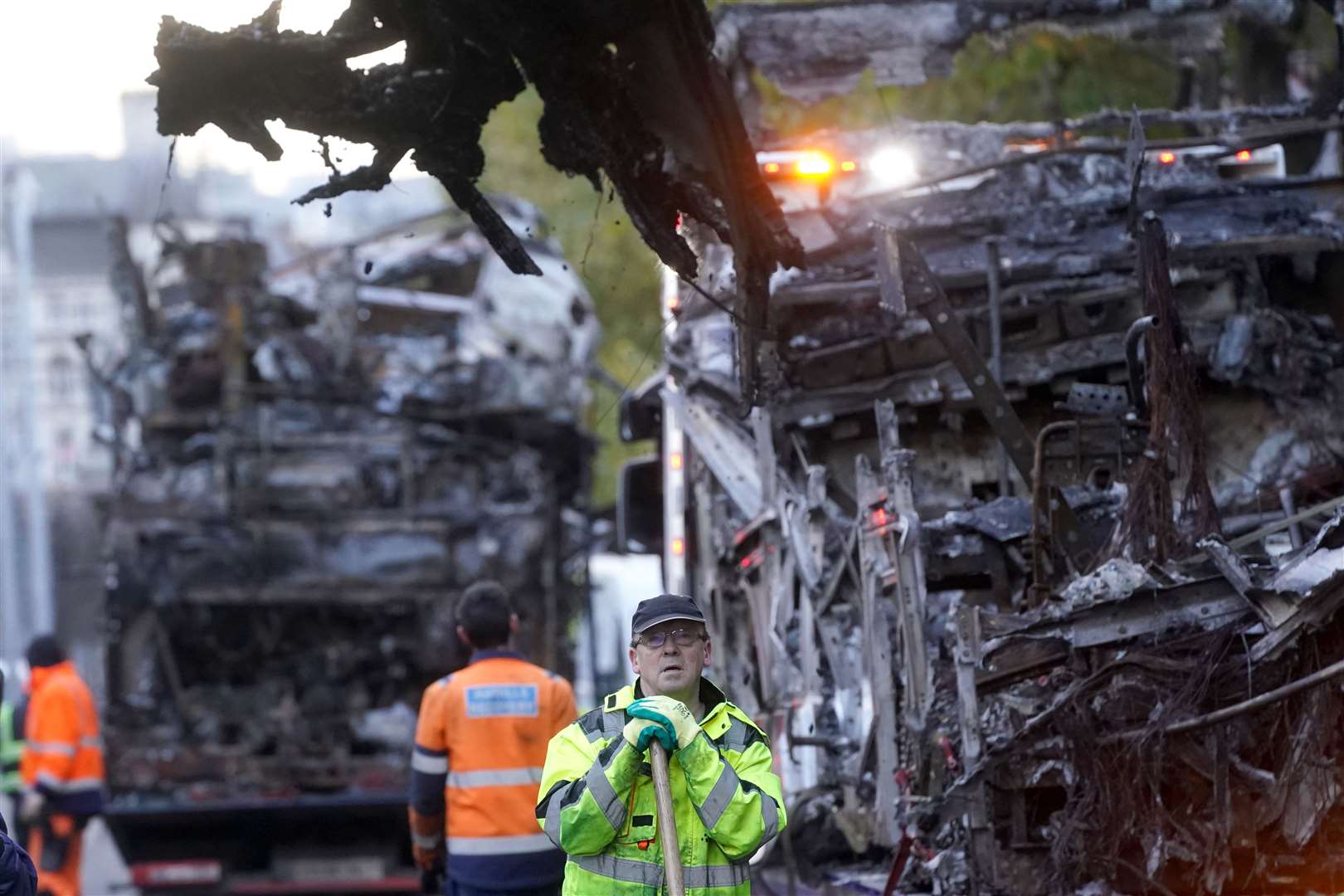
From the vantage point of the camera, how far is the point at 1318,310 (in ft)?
26.7

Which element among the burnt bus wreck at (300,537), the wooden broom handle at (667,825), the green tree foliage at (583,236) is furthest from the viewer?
the green tree foliage at (583,236)

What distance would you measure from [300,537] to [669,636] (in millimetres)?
8083

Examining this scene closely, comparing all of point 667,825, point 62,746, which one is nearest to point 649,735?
point 667,825

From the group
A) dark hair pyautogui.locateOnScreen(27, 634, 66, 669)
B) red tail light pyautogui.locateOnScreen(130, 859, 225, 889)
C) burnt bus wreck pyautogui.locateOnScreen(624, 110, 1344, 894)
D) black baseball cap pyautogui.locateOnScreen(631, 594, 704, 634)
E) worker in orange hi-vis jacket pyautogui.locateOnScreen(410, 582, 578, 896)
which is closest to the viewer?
black baseball cap pyautogui.locateOnScreen(631, 594, 704, 634)

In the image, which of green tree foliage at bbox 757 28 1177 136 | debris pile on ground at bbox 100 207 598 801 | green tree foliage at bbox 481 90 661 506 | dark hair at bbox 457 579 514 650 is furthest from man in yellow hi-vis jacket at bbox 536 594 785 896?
green tree foliage at bbox 481 90 661 506

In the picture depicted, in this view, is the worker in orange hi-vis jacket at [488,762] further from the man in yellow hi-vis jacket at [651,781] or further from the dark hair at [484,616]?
the man in yellow hi-vis jacket at [651,781]

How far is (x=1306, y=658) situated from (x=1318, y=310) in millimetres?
3307

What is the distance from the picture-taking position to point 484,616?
631 cm

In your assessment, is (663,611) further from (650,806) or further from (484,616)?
(484,616)

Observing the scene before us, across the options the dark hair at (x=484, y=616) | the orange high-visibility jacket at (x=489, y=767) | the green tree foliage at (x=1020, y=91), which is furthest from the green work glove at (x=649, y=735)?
the green tree foliage at (x=1020, y=91)

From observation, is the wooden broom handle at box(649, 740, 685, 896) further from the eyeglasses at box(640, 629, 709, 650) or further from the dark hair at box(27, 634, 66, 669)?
the dark hair at box(27, 634, 66, 669)

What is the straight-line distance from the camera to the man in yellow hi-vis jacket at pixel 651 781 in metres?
3.84

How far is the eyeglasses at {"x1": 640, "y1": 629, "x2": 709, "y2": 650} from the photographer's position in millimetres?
4004

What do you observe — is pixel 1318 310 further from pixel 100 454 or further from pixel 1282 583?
pixel 100 454
